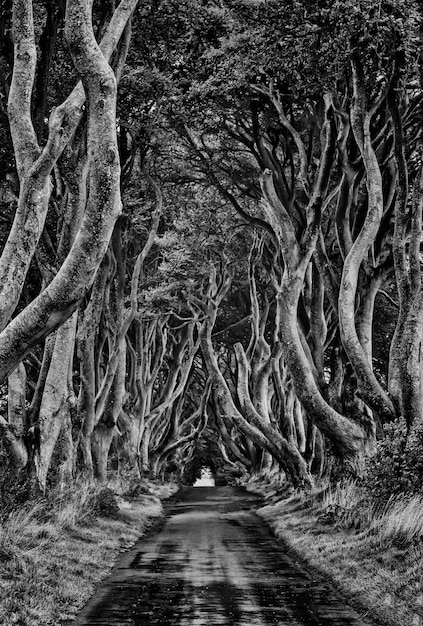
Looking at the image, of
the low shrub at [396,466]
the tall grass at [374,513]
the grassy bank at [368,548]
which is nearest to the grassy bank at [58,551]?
the grassy bank at [368,548]

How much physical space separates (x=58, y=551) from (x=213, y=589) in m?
2.49

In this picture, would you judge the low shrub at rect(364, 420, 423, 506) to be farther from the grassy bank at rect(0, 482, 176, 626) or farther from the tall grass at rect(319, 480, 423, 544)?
the grassy bank at rect(0, 482, 176, 626)

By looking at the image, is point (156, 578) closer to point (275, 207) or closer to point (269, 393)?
point (275, 207)

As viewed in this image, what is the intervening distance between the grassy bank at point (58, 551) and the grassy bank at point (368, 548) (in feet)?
10.2

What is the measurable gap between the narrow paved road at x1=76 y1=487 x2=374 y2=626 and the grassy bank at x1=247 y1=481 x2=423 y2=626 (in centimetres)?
26

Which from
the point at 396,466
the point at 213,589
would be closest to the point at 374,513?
the point at 396,466

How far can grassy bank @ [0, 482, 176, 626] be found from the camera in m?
7.79

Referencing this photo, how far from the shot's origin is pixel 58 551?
35.4 ft

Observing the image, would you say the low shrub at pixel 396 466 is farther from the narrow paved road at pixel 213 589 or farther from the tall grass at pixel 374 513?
the narrow paved road at pixel 213 589

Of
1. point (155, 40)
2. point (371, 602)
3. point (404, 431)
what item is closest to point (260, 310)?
point (155, 40)

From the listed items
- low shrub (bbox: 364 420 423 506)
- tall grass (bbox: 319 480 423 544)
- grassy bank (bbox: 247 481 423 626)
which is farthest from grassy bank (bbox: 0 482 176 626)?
low shrub (bbox: 364 420 423 506)

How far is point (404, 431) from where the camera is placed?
12.8 m

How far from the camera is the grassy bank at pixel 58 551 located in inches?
307

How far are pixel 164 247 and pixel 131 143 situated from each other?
7.53 meters
